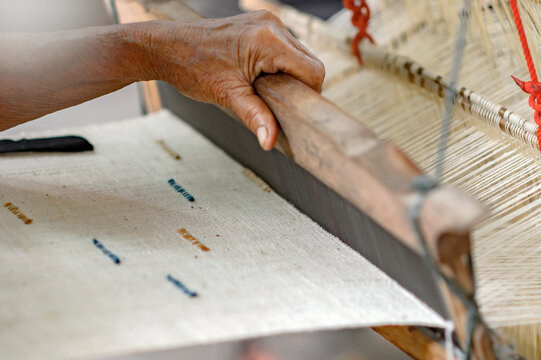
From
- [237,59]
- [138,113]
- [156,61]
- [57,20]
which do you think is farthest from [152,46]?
[57,20]

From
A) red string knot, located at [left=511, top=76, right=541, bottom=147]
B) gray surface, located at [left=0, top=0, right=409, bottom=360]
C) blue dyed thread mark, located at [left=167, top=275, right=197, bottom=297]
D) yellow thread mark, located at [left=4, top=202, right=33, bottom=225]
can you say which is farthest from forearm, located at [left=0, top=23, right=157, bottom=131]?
gray surface, located at [left=0, top=0, right=409, bottom=360]

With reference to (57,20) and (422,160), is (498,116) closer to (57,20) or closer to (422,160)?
(422,160)

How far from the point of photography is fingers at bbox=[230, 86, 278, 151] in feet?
3.36

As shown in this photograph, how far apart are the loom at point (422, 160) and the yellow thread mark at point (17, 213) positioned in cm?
42

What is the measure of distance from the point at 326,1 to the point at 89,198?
2241 millimetres

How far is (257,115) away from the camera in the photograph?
1048 mm

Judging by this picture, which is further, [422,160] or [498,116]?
[422,160]

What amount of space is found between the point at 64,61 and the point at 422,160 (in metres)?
0.71

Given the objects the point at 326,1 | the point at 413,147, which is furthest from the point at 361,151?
the point at 326,1

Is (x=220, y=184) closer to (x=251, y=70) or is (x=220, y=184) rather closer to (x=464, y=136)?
(x=251, y=70)

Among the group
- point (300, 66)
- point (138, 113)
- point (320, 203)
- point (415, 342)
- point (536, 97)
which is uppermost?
point (300, 66)

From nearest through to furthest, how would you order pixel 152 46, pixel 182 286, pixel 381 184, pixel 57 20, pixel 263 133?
1. pixel 381 184
2. pixel 182 286
3. pixel 263 133
4. pixel 152 46
5. pixel 57 20

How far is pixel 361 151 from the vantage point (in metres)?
0.83

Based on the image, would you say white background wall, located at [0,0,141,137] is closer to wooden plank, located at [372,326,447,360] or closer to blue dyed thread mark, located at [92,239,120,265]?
blue dyed thread mark, located at [92,239,120,265]
